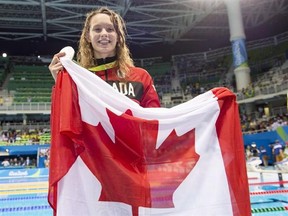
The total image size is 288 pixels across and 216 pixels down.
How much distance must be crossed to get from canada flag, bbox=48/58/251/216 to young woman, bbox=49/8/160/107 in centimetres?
14

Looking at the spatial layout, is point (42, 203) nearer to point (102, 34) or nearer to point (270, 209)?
point (270, 209)

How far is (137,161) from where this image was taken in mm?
1847

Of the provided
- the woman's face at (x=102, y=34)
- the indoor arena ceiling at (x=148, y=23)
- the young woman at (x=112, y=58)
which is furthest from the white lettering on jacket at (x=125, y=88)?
the indoor arena ceiling at (x=148, y=23)

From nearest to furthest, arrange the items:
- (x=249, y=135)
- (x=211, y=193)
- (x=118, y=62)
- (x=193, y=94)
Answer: (x=211, y=193), (x=118, y=62), (x=249, y=135), (x=193, y=94)

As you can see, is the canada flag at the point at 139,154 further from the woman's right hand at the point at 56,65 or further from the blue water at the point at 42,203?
the blue water at the point at 42,203

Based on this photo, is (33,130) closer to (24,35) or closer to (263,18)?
(24,35)

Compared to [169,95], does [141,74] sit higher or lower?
lower

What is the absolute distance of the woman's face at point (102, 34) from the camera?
1981 mm

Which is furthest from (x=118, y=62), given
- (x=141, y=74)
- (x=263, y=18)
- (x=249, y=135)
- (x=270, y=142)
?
(x=263, y=18)

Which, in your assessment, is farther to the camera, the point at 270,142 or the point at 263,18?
the point at 263,18

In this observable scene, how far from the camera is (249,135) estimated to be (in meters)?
16.9

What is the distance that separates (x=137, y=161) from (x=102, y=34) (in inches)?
30.9

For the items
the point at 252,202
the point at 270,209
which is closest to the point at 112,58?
the point at 270,209

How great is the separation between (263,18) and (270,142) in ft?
47.9
